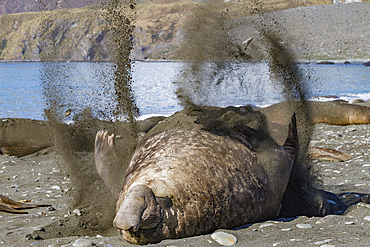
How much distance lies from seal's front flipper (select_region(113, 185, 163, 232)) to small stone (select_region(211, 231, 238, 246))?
399 millimetres

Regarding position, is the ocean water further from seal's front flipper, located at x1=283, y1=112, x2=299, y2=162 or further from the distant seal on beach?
seal's front flipper, located at x1=283, y1=112, x2=299, y2=162

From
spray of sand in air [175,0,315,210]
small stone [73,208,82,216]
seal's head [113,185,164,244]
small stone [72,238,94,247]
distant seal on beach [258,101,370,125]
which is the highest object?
spray of sand in air [175,0,315,210]

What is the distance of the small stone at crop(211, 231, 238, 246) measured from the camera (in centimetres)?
235

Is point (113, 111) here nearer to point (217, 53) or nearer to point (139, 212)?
point (217, 53)

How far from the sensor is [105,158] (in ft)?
12.3

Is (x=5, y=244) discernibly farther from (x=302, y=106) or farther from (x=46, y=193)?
(x=302, y=106)

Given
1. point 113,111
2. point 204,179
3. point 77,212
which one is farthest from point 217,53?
point 77,212

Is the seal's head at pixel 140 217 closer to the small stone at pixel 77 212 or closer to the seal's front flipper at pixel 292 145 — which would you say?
the small stone at pixel 77 212

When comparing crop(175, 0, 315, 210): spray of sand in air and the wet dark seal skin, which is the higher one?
crop(175, 0, 315, 210): spray of sand in air

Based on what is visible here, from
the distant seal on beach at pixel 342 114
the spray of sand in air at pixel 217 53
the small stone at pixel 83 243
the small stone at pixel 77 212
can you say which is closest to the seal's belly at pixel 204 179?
the small stone at pixel 83 243

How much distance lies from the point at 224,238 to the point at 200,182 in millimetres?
438

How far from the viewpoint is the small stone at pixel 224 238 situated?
2.35 m

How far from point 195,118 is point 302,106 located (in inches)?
60.9

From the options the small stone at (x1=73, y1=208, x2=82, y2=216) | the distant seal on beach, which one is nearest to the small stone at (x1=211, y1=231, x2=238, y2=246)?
the small stone at (x1=73, y1=208, x2=82, y2=216)
